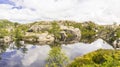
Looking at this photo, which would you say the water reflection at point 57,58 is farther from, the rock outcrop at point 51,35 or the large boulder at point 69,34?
the large boulder at point 69,34

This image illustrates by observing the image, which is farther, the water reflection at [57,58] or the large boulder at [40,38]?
the large boulder at [40,38]

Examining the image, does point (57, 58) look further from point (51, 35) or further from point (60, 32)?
point (60, 32)

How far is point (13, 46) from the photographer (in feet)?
491

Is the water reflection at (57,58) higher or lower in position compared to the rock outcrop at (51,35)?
higher

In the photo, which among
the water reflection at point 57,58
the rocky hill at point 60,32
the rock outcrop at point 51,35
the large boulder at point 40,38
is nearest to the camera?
the water reflection at point 57,58

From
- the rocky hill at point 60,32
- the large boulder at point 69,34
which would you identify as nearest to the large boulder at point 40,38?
the rocky hill at point 60,32

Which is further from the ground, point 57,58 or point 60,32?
point 57,58

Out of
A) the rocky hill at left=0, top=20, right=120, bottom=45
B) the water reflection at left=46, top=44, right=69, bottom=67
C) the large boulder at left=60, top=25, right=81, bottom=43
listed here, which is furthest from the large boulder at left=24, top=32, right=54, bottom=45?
the water reflection at left=46, top=44, right=69, bottom=67

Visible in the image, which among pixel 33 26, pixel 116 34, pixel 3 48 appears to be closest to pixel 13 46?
pixel 3 48

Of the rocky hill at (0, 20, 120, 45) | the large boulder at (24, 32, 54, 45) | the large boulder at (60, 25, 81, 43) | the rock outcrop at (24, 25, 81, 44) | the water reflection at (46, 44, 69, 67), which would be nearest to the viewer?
the water reflection at (46, 44, 69, 67)

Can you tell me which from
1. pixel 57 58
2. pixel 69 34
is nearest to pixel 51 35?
pixel 69 34

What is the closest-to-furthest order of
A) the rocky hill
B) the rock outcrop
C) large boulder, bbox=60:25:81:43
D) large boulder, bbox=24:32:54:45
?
large boulder, bbox=24:32:54:45
the rock outcrop
the rocky hill
large boulder, bbox=60:25:81:43

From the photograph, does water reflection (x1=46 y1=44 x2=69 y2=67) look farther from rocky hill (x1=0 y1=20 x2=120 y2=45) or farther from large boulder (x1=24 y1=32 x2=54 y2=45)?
rocky hill (x1=0 y1=20 x2=120 y2=45)

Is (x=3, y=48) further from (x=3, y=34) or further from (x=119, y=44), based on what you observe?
(x=119, y=44)
